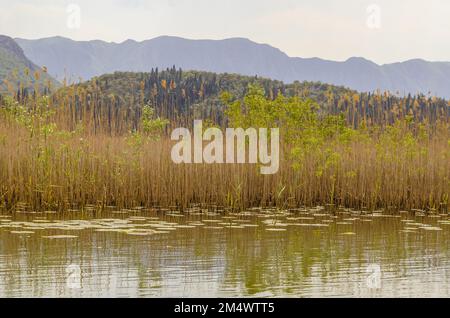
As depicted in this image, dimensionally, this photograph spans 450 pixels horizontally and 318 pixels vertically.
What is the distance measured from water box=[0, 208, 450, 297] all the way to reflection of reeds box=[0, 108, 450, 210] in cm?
74

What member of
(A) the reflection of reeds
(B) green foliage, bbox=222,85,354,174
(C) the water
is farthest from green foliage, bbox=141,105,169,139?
(C) the water

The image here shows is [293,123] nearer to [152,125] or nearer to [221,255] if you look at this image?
[152,125]

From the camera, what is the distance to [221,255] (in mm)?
7391

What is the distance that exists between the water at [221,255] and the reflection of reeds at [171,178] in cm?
74

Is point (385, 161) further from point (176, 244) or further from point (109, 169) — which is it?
point (176, 244)

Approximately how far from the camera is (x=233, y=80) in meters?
58.9

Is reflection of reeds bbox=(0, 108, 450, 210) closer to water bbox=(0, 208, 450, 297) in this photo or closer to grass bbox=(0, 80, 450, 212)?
grass bbox=(0, 80, 450, 212)

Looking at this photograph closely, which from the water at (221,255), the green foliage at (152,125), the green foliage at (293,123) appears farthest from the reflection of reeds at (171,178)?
the water at (221,255)

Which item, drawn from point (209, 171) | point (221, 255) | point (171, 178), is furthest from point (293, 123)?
point (221, 255)

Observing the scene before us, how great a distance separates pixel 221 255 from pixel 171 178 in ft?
14.1

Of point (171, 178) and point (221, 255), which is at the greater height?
point (171, 178)

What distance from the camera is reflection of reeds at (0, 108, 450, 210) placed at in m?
11.0
